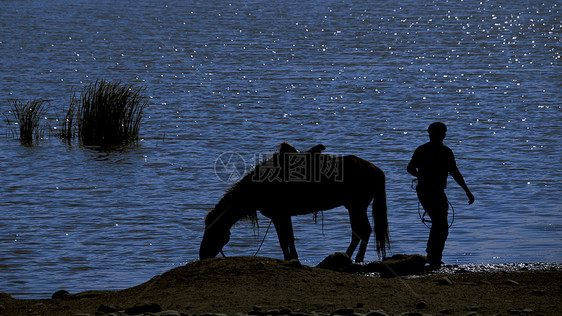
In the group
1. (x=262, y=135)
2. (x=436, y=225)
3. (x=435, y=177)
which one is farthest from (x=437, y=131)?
(x=262, y=135)

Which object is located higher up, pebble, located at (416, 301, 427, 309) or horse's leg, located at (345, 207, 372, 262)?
horse's leg, located at (345, 207, 372, 262)

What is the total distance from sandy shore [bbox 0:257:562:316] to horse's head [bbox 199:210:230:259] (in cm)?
87

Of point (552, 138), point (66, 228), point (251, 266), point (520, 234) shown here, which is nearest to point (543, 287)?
point (251, 266)

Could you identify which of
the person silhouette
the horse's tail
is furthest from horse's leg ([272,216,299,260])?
the person silhouette

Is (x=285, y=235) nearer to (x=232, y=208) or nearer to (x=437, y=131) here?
(x=232, y=208)

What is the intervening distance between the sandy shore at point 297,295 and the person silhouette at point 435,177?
79cm

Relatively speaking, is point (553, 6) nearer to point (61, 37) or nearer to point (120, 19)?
point (120, 19)

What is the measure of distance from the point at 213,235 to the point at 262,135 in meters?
15.7

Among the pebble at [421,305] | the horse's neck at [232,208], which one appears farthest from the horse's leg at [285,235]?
the pebble at [421,305]

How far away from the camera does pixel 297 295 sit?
9.27m

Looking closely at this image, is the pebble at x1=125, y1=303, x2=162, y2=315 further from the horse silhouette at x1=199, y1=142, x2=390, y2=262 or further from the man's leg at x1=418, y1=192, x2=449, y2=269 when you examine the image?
the man's leg at x1=418, y1=192, x2=449, y2=269

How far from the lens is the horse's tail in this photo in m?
11.9

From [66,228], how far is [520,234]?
750cm

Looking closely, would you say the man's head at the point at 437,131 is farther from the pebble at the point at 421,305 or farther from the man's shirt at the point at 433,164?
the pebble at the point at 421,305
